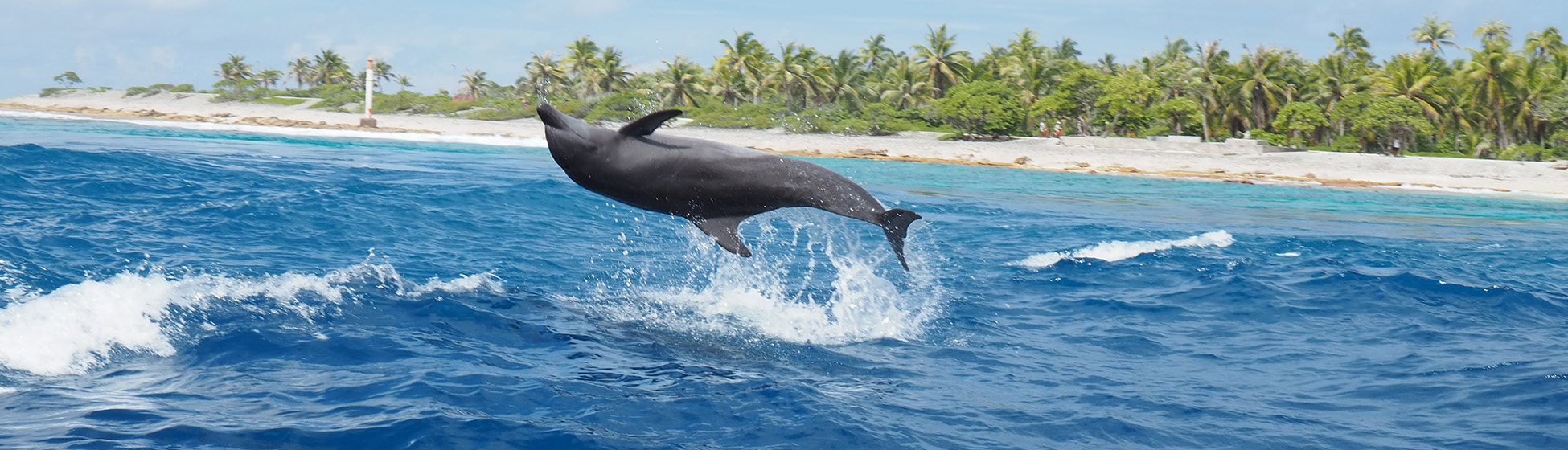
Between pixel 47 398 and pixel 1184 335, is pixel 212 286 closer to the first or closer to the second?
pixel 47 398

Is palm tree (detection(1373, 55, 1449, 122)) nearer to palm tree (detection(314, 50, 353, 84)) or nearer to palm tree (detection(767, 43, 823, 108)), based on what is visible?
palm tree (detection(767, 43, 823, 108))

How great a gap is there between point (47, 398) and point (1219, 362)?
7458mm

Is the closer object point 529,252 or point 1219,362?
point 1219,362

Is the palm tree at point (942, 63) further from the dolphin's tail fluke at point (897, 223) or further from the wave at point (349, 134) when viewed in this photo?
the dolphin's tail fluke at point (897, 223)

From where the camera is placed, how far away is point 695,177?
273 inches

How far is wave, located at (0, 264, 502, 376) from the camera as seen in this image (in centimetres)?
711

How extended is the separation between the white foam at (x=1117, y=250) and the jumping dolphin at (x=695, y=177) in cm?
683

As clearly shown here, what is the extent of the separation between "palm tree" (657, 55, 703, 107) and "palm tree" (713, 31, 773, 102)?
377 cm

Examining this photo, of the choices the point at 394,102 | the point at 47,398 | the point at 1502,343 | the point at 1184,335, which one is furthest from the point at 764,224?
the point at 394,102

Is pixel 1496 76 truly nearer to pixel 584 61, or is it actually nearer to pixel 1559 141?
pixel 1559 141

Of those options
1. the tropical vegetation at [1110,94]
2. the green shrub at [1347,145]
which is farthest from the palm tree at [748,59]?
the green shrub at [1347,145]

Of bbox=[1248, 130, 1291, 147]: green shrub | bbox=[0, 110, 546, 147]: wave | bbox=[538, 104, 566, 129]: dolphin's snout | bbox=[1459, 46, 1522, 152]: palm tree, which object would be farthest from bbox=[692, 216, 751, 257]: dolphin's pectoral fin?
bbox=[1459, 46, 1522, 152]: palm tree

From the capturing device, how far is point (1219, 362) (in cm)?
845

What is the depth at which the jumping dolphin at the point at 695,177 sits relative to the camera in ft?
21.9
